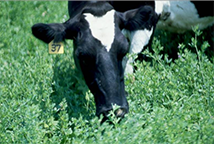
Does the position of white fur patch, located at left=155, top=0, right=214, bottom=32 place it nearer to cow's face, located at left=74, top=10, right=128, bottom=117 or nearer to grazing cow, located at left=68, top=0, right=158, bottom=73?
grazing cow, located at left=68, top=0, right=158, bottom=73

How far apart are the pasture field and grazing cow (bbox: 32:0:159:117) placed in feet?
0.73

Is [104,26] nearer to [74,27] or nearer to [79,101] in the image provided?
[74,27]

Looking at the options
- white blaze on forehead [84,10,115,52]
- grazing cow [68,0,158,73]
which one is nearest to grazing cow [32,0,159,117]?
white blaze on forehead [84,10,115,52]

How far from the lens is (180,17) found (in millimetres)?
5730

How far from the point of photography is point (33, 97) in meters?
4.16

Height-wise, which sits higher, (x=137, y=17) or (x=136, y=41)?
(x=137, y=17)

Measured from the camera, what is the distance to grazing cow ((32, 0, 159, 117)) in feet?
12.0

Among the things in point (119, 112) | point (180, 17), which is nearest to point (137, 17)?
point (119, 112)

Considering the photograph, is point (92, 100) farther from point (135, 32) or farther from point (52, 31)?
point (135, 32)

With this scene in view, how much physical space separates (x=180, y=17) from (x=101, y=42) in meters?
2.33

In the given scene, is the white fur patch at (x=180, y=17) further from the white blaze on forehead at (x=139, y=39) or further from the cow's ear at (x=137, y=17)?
the cow's ear at (x=137, y=17)

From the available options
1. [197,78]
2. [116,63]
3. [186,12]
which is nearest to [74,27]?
[116,63]

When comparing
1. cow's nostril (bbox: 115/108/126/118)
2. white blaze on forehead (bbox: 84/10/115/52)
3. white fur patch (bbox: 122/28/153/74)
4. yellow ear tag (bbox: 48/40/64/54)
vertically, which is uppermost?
white blaze on forehead (bbox: 84/10/115/52)

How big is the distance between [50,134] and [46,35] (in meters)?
1.16
